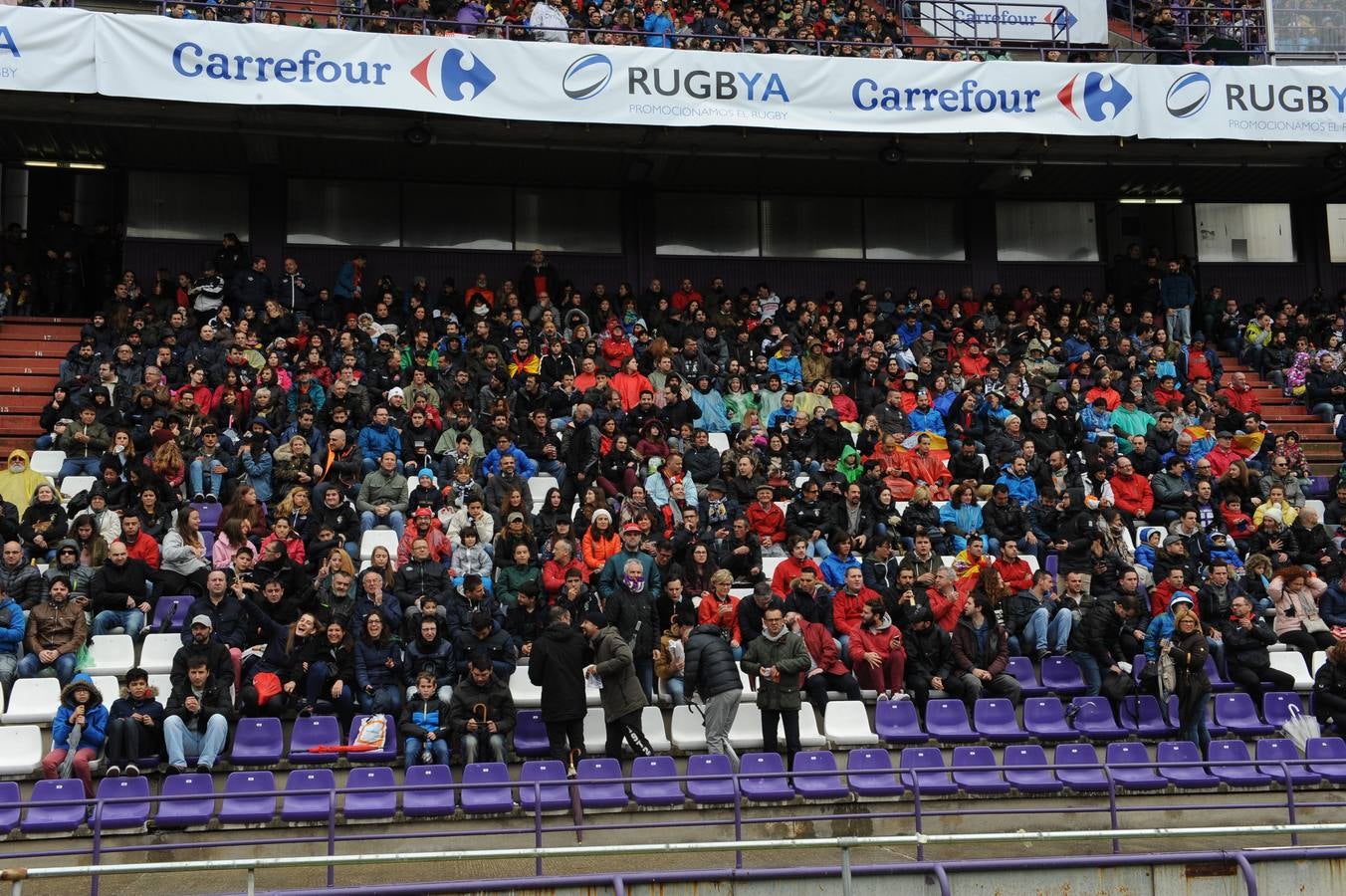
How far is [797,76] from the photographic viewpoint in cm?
2106

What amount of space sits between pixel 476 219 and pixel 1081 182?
1064 cm

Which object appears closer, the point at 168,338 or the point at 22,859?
the point at 22,859

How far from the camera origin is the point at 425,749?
12664 mm

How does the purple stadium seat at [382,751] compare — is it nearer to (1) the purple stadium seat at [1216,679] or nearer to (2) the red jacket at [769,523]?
(2) the red jacket at [769,523]

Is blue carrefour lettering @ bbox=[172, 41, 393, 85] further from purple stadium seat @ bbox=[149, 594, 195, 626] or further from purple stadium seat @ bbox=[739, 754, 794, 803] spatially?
purple stadium seat @ bbox=[739, 754, 794, 803]

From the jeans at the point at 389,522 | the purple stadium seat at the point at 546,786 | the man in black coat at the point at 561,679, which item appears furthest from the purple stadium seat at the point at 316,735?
the jeans at the point at 389,522

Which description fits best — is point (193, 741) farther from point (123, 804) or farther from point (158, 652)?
point (158, 652)

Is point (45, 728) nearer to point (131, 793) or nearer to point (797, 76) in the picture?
point (131, 793)

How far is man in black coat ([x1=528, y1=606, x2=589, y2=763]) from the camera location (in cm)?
1266

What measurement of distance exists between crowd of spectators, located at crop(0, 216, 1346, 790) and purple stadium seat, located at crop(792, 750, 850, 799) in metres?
0.55

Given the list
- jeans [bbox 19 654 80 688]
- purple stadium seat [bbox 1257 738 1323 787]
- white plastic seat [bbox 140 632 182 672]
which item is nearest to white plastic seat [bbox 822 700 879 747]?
purple stadium seat [bbox 1257 738 1323 787]

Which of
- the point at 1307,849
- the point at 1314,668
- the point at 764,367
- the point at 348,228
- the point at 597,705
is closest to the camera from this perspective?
the point at 1307,849

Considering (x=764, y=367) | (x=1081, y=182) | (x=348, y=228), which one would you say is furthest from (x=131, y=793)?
(x=1081, y=182)

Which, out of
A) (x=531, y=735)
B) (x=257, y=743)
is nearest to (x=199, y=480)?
(x=257, y=743)
